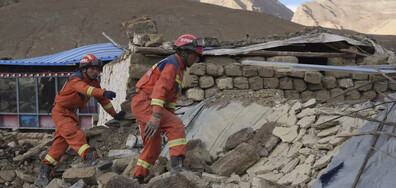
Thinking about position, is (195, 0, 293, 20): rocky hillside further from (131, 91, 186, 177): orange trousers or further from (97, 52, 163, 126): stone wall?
(131, 91, 186, 177): orange trousers

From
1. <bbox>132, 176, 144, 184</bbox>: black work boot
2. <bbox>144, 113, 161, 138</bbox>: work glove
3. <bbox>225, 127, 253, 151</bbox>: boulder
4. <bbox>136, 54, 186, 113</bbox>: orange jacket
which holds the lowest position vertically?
<bbox>132, 176, 144, 184</bbox>: black work boot

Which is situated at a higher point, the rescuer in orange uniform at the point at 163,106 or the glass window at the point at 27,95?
the rescuer in orange uniform at the point at 163,106

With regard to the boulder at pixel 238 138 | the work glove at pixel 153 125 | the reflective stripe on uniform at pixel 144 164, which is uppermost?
the work glove at pixel 153 125

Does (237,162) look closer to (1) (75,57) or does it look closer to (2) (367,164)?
(2) (367,164)

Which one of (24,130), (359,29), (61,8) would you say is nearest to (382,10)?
(359,29)

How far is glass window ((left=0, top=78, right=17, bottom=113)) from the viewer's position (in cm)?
1388

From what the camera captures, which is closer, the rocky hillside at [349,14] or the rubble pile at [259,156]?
the rubble pile at [259,156]

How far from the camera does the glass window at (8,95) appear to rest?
45.5ft

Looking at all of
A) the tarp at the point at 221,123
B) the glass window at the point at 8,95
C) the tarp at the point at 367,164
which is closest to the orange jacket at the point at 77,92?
the tarp at the point at 221,123

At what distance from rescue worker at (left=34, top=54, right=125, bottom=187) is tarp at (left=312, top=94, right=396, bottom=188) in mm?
3184

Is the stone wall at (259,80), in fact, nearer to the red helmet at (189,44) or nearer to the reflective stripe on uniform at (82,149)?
the reflective stripe on uniform at (82,149)

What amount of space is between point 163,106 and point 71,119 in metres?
2.03

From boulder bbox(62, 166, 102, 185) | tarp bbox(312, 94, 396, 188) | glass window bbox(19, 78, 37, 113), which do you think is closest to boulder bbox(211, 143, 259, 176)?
tarp bbox(312, 94, 396, 188)

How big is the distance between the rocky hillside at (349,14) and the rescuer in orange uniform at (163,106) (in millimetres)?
44565
